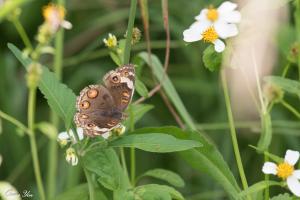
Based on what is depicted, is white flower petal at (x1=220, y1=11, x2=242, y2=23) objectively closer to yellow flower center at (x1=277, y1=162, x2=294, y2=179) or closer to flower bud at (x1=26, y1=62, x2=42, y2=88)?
yellow flower center at (x1=277, y1=162, x2=294, y2=179)

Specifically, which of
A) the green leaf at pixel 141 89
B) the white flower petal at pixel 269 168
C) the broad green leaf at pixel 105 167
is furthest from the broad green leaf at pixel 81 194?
the white flower petal at pixel 269 168

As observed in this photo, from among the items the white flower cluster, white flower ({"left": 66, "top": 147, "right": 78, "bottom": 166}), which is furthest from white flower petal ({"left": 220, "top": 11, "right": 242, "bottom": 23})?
white flower ({"left": 66, "top": 147, "right": 78, "bottom": 166})

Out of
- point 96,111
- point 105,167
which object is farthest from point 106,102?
point 105,167

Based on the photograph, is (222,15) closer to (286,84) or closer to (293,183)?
(286,84)

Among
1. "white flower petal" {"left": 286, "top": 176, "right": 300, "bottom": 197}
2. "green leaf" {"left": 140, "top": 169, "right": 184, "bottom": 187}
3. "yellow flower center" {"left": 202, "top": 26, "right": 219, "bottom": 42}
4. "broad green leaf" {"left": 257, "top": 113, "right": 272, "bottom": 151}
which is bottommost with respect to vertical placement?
"white flower petal" {"left": 286, "top": 176, "right": 300, "bottom": 197}

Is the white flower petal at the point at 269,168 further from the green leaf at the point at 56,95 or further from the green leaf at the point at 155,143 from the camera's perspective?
the green leaf at the point at 56,95

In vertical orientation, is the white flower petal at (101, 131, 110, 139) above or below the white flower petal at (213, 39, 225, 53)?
below

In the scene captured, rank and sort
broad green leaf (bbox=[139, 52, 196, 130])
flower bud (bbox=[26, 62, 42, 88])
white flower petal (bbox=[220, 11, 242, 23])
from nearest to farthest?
flower bud (bbox=[26, 62, 42, 88]) < white flower petal (bbox=[220, 11, 242, 23]) < broad green leaf (bbox=[139, 52, 196, 130])

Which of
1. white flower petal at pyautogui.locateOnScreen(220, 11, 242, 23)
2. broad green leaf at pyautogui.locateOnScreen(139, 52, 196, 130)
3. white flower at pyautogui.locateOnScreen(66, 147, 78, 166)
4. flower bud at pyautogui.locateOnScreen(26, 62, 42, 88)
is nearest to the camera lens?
flower bud at pyautogui.locateOnScreen(26, 62, 42, 88)
